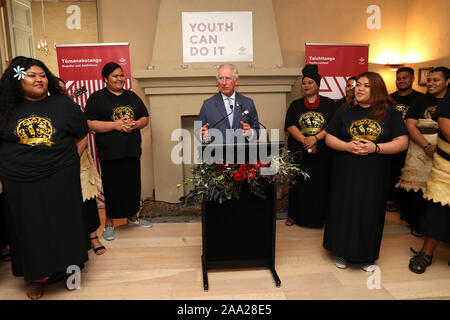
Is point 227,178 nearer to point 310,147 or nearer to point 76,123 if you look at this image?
point 76,123

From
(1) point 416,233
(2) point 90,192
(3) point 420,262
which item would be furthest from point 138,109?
(1) point 416,233

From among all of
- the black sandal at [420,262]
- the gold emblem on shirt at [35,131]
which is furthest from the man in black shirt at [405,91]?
the gold emblem on shirt at [35,131]

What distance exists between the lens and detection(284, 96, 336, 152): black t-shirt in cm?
330

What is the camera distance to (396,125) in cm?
243

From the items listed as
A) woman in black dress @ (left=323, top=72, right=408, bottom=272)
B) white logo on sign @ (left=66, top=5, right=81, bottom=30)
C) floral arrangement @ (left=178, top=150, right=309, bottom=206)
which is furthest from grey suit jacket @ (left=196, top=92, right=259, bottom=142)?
white logo on sign @ (left=66, top=5, right=81, bottom=30)

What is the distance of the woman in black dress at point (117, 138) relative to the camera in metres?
3.11

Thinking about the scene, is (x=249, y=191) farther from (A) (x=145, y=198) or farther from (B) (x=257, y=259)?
(A) (x=145, y=198)

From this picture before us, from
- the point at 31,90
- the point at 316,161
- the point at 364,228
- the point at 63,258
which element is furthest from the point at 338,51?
the point at 63,258

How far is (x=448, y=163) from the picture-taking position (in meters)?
2.42

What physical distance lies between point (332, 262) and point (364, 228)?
0.45 m

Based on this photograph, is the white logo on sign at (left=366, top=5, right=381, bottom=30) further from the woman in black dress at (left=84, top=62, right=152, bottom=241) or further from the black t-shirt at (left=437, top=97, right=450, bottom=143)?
the woman in black dress at (left=84, top=62, right=152, bottom=241)

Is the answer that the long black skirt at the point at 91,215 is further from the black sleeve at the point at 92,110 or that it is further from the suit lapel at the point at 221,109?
the suit lapel at the point at 221,109

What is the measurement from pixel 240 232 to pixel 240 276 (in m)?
0.37

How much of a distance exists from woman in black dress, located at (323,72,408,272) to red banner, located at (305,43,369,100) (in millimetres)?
1962
